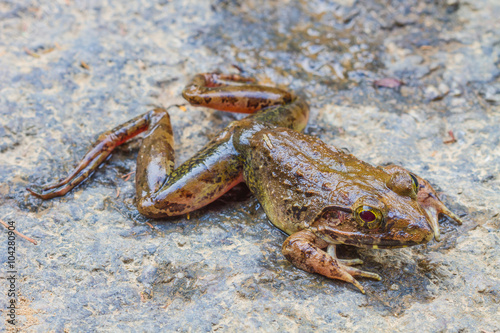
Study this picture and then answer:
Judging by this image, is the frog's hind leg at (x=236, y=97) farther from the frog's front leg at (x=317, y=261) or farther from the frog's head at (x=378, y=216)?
the frog's front leg at (x=317, y=261)

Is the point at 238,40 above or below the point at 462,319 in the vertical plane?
above

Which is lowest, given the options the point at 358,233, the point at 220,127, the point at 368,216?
the point at 220,127

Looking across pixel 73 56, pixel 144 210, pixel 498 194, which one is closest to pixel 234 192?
pixel 144 210

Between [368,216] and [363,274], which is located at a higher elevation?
[368,216]

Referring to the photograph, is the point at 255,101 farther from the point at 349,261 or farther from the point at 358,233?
the point at 349,261

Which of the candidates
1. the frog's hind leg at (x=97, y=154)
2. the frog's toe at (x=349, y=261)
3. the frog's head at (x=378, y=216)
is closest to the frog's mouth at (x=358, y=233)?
the frog's head at (x=378, y=216)

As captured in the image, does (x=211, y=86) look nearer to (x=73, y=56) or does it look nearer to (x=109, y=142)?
(x=109, y=142)

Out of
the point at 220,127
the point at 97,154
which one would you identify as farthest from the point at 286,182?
the point at 97,154
